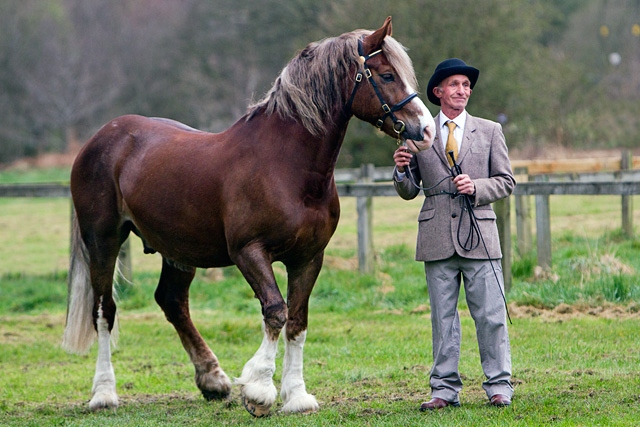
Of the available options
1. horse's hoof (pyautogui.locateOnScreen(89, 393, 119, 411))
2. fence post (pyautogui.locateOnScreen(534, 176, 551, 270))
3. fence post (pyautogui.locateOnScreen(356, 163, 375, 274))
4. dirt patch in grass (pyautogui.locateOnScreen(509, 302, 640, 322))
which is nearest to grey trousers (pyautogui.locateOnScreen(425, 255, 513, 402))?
horse's hoof (pyautogui.locateOnScreen(89, 393, 119, 411))

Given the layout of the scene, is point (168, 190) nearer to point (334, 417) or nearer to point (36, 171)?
point (334, 417)

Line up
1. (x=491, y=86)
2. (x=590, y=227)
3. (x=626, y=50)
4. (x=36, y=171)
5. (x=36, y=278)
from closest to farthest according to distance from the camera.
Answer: (x=36, y=278) < (x=590, y=227) < (x=491, y=86) < (x=36, y=171) < (x=626, y=50)

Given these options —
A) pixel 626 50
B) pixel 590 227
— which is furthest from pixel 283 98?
pixel 626 50

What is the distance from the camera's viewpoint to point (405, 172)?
4762mm

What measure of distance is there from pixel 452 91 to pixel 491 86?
64.5 feet

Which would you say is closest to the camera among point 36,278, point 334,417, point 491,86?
point 334,417

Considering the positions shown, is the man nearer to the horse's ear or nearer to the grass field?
the grass field

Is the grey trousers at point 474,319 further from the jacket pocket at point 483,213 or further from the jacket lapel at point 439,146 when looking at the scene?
the jacket lapel at point 439,146

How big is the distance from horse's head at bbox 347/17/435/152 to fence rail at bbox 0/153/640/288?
11.0ft

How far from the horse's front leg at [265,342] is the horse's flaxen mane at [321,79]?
2.78 feet

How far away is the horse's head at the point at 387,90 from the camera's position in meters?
4.45

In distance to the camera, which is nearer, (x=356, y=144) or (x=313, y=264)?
(x=313, y=264)

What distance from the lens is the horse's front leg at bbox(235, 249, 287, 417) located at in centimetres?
464

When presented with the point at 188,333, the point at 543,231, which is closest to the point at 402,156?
the point at 188,333
